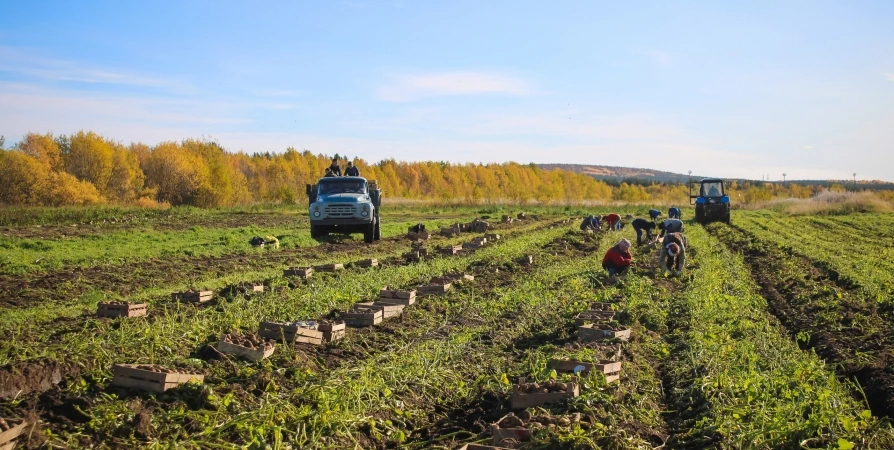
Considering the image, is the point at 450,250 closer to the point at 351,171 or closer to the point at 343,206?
the point at 343,206

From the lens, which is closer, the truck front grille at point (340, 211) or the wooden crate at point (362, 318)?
the wooden crate at point (362, 318)

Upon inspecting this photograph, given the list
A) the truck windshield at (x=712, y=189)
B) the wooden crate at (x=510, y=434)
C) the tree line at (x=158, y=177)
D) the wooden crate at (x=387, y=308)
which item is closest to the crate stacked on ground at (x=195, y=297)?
the wooden crate at (x=387, y=308)

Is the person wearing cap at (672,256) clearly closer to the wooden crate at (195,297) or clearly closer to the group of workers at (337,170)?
the wooden crate at (195,297)

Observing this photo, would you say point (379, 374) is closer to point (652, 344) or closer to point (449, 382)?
point (449, 382)

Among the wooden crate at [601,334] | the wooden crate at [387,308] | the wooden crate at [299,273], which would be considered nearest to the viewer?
the wooden crate at [601,334]

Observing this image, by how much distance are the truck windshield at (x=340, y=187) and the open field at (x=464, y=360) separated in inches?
296

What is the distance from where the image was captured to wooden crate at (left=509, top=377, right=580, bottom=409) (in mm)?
6059

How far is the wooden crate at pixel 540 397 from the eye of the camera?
19.9 feet

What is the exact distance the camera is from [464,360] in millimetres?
7777

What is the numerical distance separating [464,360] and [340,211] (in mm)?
15699

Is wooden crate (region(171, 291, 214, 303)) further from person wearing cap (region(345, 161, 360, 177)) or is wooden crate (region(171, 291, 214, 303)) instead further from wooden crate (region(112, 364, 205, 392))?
person wearing cap (region(345, 161, 360, 177))

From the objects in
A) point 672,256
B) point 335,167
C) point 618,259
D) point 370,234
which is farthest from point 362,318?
point 335,167

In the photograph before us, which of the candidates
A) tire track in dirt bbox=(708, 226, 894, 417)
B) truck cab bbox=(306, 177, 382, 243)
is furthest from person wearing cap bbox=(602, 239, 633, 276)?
truck cab bbox=(306, 177, 382, 243)

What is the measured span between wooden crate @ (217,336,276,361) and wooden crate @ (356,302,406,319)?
254 cm
